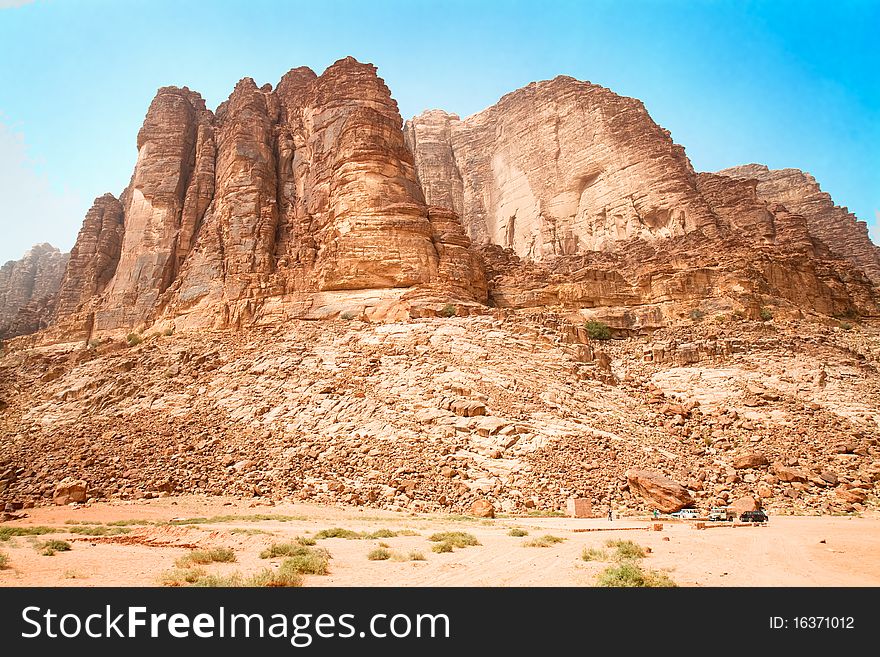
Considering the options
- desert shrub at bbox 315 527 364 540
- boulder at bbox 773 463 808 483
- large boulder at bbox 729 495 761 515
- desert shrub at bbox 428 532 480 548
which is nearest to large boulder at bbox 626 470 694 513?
large boulder at bbox 729 495 761 515

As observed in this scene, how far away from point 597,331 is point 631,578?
1274 inches

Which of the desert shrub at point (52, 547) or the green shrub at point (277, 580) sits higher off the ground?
the green shrub at point (277, 580)

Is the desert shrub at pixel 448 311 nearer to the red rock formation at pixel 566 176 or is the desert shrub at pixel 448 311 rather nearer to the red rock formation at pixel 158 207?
the red rock formation at pixel 158 207

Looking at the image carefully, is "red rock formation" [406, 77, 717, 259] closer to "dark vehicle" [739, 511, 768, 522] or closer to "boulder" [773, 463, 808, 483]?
"boulder" [773, 463, 808, 483]

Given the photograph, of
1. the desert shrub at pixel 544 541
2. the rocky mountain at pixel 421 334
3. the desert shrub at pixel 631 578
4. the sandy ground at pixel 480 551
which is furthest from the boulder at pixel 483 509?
the desert shrub at pixel 631 578

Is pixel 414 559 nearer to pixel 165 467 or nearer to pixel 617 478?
pixel 617 478

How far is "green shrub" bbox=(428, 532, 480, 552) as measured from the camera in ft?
35.2

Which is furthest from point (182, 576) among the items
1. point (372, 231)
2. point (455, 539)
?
point (372, 231)

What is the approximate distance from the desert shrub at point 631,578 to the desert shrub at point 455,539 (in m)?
3.67

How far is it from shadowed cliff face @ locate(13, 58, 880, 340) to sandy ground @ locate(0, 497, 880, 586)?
19.3 meters

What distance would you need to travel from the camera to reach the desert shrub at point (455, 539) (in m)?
10.7

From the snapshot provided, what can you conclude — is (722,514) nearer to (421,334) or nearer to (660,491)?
(660,491)

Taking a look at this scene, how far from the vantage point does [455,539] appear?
10.9m

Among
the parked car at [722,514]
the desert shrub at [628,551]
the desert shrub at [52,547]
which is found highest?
the desert shrub at [52,547]
